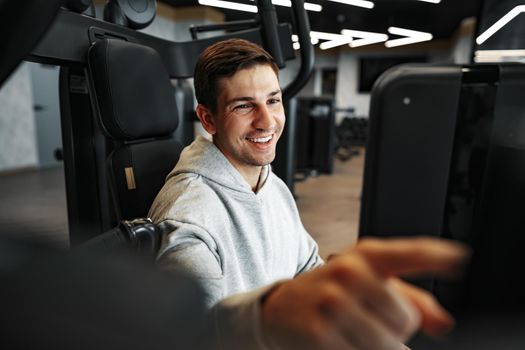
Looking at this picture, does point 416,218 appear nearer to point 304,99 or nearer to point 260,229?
point 260,229

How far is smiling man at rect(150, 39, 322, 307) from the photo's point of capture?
822mm

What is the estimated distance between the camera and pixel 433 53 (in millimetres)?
11586

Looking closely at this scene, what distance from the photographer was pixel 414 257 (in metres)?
0.20

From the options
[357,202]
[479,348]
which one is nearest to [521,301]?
[479,348]

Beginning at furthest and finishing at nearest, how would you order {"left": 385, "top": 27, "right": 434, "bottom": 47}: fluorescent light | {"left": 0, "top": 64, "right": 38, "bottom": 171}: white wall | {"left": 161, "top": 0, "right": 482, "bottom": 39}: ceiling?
1. {"left": 385, "top": 27, "right": 434, "bottom": 47}: fluorescent light
2. {"left": 161, "top": 0, "right": 482, "bottom": 39}: ceiling
3. {"left": 0, "top": 64, "right": 38, "bottom": 171}: white wall

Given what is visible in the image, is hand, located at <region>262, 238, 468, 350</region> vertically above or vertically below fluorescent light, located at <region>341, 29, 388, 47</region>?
below

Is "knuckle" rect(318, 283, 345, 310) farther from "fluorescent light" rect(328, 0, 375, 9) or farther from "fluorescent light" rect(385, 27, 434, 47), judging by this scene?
"fluorescent light" rect(385, 27, 434, 47)

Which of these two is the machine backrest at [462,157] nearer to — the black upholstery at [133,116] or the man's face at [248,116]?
the man's face at [248,116]

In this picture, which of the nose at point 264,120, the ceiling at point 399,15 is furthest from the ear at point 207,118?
the ceiling at point 399,15

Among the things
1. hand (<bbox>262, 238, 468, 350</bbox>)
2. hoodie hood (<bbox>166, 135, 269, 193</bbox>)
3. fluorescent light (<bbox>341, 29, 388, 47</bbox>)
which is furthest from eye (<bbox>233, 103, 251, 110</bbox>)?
fluorescent light (<bbox>341, 29, 388, 47</bbox>)

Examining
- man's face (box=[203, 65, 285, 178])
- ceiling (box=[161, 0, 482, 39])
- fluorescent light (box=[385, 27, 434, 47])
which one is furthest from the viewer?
fluorescent light (box=[385, 27, 434, 47])

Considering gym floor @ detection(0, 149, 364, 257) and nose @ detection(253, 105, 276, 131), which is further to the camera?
gym floor @ detection(0, 149, 364, 257)

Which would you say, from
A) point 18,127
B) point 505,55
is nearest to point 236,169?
point 505,55

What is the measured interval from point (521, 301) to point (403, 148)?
26 centimetres
